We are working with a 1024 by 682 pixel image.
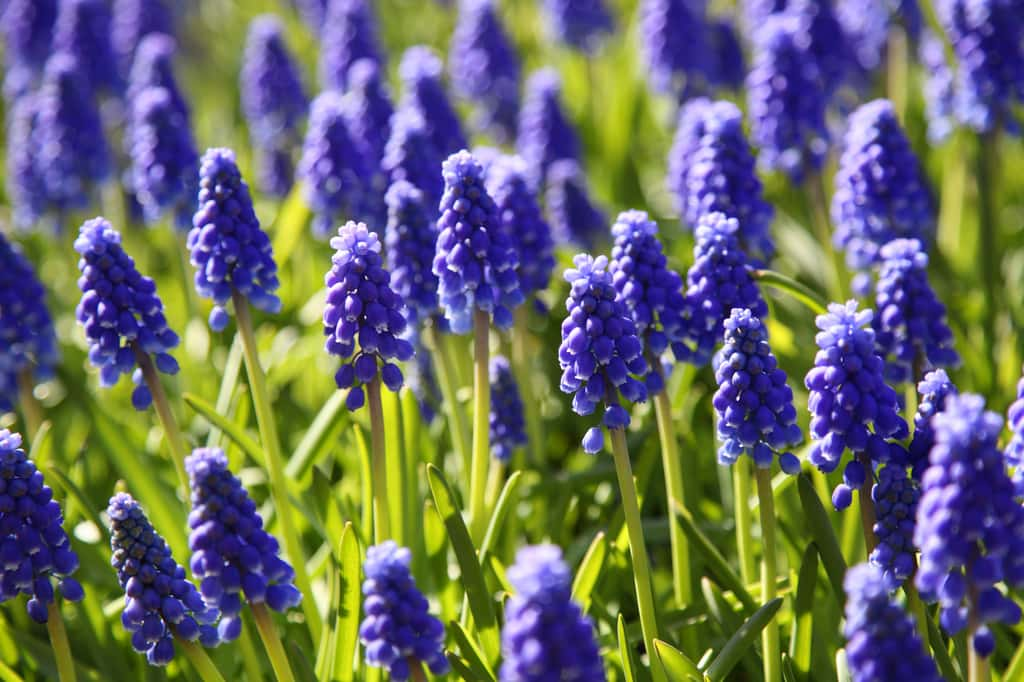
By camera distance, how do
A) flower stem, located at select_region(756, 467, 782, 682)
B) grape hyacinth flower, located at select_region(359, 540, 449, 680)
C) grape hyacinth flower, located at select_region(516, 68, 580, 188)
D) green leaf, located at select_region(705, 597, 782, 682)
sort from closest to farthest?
1. grape hyacinth flower, located at select_region(359, 540, 449, 680)
2. green leaf, located at select_region(705, 597, 782, 682)
3. flower stem, located at select_region(756, 467, 782, 682)
4. grape hyacinth flower, located at select_region(516, 68, 580, 188)

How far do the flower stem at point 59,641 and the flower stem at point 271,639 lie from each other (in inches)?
33.1

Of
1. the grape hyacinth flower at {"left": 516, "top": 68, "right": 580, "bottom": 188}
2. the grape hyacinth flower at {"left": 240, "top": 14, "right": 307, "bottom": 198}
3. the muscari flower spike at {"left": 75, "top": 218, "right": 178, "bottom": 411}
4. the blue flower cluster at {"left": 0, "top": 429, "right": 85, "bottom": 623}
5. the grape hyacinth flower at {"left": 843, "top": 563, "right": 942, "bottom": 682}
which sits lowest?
the grape hyacinth flower at {"left": 843, "top": 563, "right": 942, "bottom": 682}

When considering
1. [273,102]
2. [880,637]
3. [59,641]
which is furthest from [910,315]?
[273,102]

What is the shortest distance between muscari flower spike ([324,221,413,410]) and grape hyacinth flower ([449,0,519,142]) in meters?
5.49

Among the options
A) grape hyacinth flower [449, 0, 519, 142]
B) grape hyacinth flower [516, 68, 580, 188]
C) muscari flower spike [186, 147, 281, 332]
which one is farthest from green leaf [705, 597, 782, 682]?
grape hyacinth flower [449, 0, 519, 142]

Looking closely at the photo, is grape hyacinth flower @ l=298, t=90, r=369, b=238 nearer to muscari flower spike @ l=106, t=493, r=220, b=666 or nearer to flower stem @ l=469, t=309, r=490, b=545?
flower stem @ l=469, t=309, r=490, b=545

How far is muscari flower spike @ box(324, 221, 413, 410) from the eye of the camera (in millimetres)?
4105

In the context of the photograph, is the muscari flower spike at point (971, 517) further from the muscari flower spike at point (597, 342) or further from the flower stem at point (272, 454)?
the flower stem at point (272, 454)

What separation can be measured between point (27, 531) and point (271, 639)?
932mm

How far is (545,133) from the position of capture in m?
8.16

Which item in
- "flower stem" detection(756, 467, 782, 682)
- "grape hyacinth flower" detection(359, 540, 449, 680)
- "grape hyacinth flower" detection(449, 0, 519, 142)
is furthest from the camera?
"grape hyacinth flower" detection(449, 0, 519, 142)

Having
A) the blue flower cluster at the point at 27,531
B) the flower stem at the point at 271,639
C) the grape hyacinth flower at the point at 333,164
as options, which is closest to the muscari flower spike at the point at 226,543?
the flower stem at the point at 271,639

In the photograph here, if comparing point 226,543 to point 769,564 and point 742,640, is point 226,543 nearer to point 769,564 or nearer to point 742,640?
point 742,640

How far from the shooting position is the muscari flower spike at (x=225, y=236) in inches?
182
